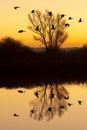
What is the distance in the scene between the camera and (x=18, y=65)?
4128 cm

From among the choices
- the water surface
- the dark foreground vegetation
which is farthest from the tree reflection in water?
the dark foreground vegetation

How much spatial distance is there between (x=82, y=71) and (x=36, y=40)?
853 centimetres

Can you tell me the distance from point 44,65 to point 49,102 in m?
18.0

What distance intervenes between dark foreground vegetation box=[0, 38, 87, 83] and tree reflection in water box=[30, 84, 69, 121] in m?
7.19

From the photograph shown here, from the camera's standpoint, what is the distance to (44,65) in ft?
137

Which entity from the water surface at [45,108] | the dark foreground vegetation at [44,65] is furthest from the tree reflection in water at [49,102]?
the dark foreground vegetation at [44,65]

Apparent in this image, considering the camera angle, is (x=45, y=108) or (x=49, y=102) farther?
(x=49, y=102)

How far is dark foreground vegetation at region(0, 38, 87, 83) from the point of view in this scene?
39.3 metres

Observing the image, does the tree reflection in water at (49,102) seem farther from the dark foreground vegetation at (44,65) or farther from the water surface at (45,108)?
the dark foreground vegetation at (44,65)

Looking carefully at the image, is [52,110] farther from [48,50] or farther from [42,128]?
[48,50]

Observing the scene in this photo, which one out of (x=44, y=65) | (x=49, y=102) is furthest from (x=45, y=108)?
(x=44, y=65)

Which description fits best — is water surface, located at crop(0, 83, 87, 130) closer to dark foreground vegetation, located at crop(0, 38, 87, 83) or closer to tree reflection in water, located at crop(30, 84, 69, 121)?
tree reflection in water, located at crop(30, 84, 69, 121)

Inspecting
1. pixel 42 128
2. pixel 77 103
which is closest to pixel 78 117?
pixel 42 128

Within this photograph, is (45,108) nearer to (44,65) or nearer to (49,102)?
(49,102)
